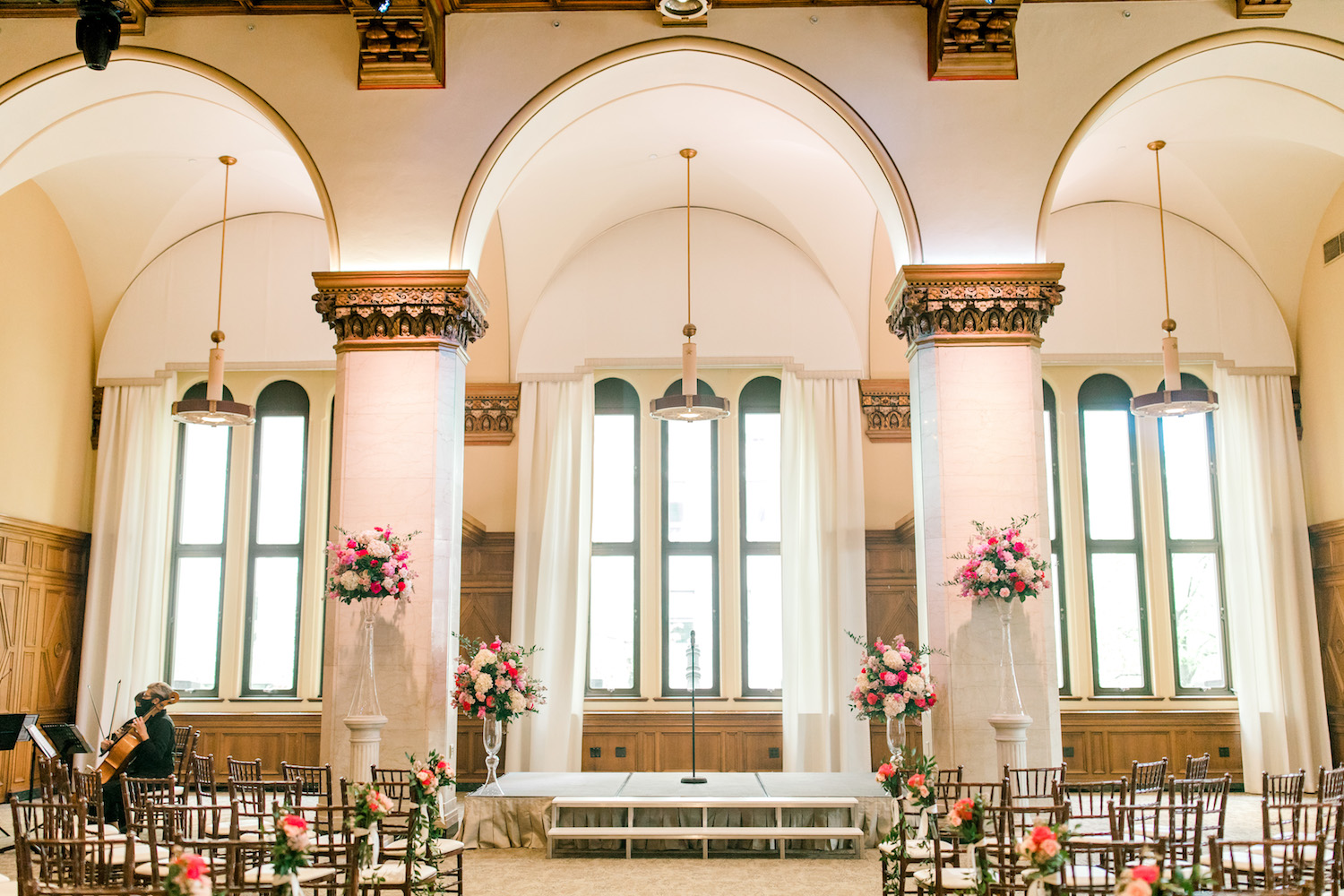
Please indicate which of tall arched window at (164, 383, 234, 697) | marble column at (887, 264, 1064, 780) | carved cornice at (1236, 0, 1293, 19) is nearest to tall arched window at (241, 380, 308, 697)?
tall arched window at (164, 383, 234, 697)

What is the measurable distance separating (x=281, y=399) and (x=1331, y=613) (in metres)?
11.6

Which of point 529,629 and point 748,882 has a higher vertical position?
point 529,629

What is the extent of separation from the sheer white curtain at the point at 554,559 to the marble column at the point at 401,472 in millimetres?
3341

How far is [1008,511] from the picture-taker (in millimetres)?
8141

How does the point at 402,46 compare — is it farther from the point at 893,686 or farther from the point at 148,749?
the point at 893,686

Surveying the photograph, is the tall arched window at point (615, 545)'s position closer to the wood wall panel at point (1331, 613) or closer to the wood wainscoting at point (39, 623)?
the wood wainscoting at point (39, 623)

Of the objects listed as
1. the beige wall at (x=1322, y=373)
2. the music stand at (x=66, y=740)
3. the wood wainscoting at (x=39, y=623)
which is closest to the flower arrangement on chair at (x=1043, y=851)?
the music stand at (x=66, y=740)

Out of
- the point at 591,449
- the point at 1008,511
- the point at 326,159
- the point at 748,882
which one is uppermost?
the point at 326,159

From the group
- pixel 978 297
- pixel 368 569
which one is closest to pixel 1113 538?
pixel 978 297

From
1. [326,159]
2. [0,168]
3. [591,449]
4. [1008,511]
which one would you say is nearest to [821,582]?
[591,449]

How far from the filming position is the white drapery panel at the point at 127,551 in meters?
12.1

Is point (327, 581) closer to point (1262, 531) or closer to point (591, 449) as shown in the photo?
point (591, 449)

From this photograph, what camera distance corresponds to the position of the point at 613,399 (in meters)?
12.9

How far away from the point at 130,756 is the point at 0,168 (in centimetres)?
474
